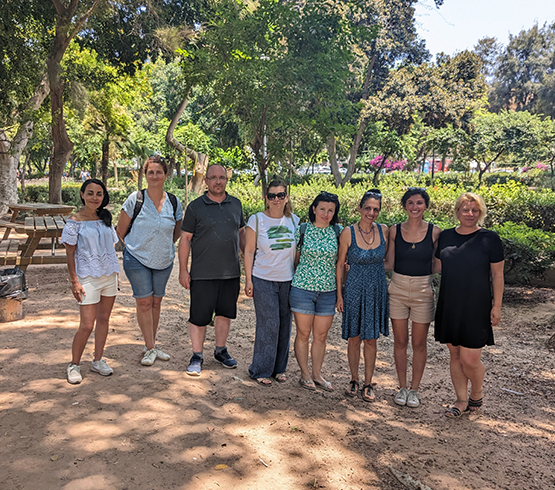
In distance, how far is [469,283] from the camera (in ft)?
11.9

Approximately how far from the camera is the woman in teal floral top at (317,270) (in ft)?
12.8

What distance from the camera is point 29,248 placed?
22.8ft

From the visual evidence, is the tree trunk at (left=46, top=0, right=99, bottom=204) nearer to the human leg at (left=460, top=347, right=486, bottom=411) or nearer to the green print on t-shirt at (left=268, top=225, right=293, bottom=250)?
the green print on t-shirt at (left=268, top=225, right=293, bottom=250)

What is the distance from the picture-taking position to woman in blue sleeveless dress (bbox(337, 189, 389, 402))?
3.88 metres

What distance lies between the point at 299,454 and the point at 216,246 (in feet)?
5.79

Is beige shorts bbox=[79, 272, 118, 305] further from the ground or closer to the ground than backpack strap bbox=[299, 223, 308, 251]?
closer to the ground

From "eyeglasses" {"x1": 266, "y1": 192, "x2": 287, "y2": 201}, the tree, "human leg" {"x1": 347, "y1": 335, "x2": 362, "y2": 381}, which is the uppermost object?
the tree

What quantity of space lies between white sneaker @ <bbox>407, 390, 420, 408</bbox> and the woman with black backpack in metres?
2.30

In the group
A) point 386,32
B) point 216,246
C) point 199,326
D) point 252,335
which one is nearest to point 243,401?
point 199,326

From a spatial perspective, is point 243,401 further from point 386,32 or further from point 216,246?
point 386,32

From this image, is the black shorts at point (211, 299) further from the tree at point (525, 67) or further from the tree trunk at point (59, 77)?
the tree at point (525, 67)

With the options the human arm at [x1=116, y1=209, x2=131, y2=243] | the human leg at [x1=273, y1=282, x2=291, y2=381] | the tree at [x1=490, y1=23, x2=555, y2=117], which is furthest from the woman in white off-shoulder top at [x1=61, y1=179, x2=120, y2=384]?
the tree at [x1=490, y1=23, x2=555, y2=117]

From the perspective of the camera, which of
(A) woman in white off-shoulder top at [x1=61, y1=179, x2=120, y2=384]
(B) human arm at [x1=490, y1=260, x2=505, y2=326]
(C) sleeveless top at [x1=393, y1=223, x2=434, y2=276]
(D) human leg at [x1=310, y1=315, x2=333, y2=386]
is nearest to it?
(B) human arm at [x1=490, y1=260, x2=505, y2=326]

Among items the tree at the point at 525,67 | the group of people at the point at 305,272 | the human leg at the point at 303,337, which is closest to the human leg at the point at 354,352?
the group of people at the point at 305,272
